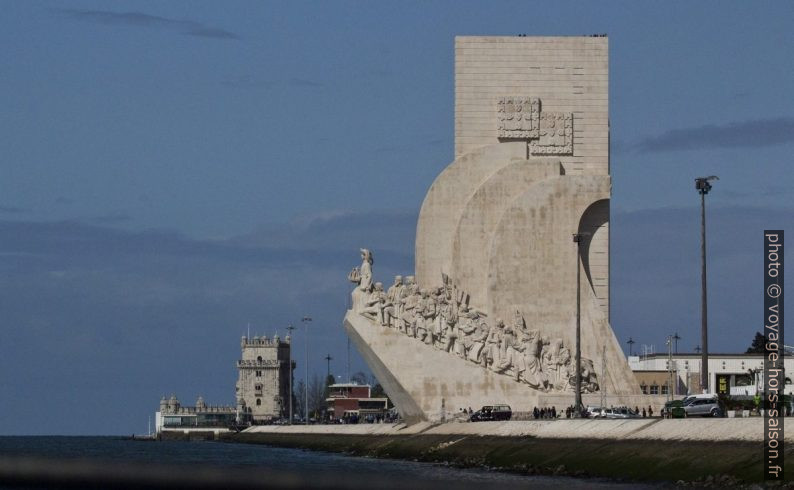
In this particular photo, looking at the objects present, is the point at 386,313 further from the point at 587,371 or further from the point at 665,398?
the point at 665,398

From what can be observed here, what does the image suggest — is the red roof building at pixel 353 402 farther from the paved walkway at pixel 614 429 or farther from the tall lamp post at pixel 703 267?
the tall lamp post at pixel 703 267

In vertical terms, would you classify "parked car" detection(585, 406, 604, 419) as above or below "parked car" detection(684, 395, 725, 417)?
below

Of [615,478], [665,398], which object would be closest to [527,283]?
[665,398]

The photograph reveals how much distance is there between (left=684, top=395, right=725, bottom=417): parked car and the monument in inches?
457

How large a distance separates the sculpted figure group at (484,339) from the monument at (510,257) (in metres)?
0.05

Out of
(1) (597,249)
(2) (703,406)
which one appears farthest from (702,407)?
(1) (597,249)

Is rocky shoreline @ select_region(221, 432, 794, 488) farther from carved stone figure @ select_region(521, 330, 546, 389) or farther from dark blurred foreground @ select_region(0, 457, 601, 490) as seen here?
dark blurred foreground @ select_region(0, 457, 601, 490)

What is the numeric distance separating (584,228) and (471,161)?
517 centimetres

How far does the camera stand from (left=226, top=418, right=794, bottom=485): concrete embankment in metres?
23.3

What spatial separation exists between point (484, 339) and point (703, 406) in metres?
13.7

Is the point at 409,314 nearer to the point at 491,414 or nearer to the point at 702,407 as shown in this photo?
the point at 491,414

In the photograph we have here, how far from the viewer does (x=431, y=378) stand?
169ft

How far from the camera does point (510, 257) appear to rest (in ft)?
170

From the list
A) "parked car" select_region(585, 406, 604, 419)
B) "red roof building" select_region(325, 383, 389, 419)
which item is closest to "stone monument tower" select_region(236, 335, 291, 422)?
"red roof building" select_region(325, 383, 389, 419)
